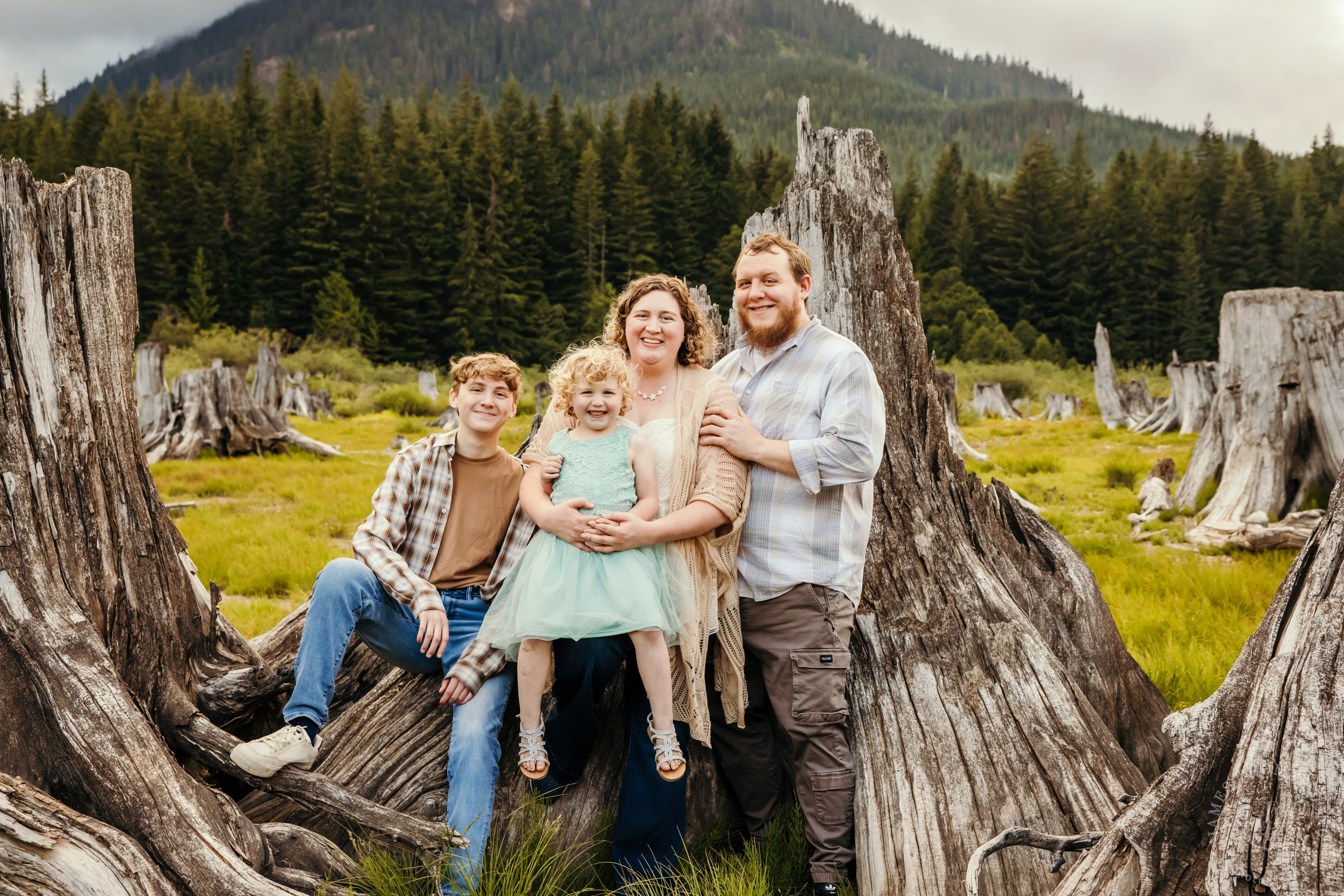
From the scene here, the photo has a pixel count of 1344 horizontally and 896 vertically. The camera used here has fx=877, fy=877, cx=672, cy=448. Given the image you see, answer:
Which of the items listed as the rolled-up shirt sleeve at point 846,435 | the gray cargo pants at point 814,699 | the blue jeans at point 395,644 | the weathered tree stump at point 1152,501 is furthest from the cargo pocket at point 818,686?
the weathered tree stump at point 1152,501

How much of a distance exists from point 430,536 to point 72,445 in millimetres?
1174

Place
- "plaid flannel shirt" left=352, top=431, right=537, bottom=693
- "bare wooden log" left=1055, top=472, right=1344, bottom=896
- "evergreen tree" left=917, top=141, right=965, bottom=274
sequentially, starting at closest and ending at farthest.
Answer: "bare wooden log" left=1055, top=472, right=1344, bottom=896 → "plaid flannel shirt" left=352, top=431, right=537, bottom=693 → "evergreen tree" left=917, top=141, right=965, bottom=274

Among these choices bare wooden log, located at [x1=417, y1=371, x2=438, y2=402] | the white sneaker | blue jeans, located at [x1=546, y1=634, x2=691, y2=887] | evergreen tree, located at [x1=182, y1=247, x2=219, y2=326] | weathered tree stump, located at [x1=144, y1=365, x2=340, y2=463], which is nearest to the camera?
the white sneaker

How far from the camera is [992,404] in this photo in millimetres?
24703

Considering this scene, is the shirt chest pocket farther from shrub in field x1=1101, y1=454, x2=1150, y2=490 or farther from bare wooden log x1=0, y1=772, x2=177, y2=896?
shrub in field x1=1101, y1=454, x2=1150, y2=490

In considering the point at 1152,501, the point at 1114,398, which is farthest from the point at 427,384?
the point at 1152,501

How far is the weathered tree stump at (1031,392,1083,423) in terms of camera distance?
74.0ft

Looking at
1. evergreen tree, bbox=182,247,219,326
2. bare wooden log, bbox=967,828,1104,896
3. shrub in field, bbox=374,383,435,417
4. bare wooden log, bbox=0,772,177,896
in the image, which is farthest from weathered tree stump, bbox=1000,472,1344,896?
evergreen tree, bbox=182,247,219,326

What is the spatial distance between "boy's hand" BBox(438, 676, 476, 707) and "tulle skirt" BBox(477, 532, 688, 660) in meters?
0.17

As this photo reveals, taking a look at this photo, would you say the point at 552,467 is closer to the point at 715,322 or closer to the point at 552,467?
the point at 552,467

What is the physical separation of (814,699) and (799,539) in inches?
21.5

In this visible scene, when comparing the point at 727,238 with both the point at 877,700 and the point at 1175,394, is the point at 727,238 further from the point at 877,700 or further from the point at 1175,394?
the point at 877,700

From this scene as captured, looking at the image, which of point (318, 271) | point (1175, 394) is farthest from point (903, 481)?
point (318, 271)

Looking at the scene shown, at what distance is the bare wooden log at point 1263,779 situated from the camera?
188 centimetres
